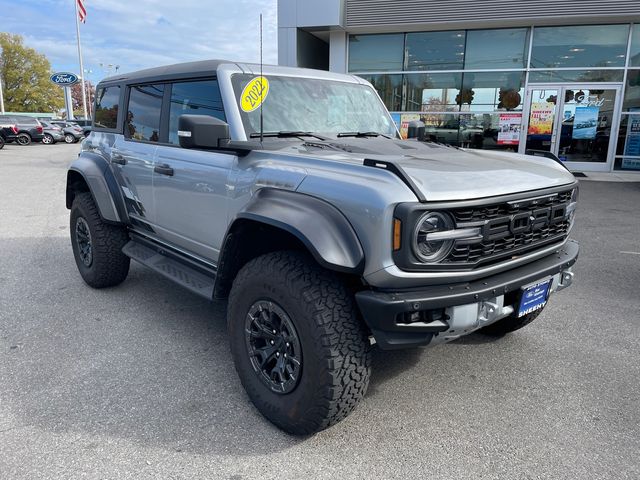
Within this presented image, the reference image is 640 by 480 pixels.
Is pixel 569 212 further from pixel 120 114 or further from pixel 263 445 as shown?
pixel 120 114

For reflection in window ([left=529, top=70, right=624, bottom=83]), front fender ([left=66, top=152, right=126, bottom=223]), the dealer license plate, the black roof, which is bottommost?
the dealer license plate

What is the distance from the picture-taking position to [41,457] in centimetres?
237

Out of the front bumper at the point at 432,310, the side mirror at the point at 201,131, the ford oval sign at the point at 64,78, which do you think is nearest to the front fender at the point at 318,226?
the front bumper at the point at 432,310

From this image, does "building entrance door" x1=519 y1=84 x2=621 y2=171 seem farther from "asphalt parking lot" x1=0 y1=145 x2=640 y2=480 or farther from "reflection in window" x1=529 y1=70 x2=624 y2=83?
"asphalt parking lot" x1=0 y1=145 x2=640 y2=480

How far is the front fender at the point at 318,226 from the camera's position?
221 centimetres

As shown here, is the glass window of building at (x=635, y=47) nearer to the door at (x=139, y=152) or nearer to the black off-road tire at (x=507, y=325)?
the black off-road tire at (x=507, y=325)

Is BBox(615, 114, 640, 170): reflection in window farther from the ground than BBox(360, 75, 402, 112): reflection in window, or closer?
closer

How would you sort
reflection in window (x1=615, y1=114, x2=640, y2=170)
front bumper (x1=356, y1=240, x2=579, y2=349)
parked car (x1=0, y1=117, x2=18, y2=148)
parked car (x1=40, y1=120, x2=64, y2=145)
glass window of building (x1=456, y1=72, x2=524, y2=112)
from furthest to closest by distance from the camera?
parked car (x1=40, y1=120, x2=64, y2=145) → parked car (x1=0, y1=117, x2=18, y2=148) → glass window of building (x1=456, y1=72, x2=524, y2=112) → reflection in window (x1=615, y1=114, x2=640, y2=170) → front bumper (x1=356, y1=240, x2=579, y2=349)

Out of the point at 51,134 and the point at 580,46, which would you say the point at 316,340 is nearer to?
the point at 580,46

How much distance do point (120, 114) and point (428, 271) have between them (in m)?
3.50

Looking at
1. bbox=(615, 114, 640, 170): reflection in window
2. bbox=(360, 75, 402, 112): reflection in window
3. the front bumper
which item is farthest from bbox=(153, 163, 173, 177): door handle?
bbox=(615, 114, 640, 170): reflection in window

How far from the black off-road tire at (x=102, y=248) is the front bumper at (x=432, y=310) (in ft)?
9.98

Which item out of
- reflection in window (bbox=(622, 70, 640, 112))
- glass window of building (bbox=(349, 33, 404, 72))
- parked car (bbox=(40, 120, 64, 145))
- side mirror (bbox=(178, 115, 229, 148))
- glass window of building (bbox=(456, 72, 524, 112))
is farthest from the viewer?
parked car (bbox=(40, 120, 64, 145))

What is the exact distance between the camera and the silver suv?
221 cm
